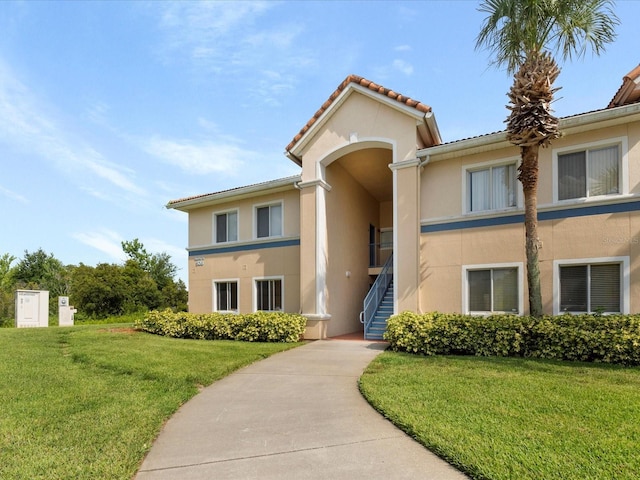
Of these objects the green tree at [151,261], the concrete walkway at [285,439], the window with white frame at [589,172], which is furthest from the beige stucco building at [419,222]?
the green tree at [151,261]

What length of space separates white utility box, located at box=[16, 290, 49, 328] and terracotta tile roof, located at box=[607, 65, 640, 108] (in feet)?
88.1

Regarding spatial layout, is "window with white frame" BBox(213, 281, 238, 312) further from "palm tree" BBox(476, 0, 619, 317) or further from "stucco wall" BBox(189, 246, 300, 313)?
"palm tree" BBox(476, 0, 619, 317)

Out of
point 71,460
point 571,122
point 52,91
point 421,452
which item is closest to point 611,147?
point 571,122

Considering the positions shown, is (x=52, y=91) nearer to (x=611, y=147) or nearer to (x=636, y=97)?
(x=611, y=147)

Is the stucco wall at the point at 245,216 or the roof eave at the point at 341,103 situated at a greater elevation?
the roof eave at the point at 341,103

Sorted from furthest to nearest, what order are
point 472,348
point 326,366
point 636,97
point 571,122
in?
point 636,97
point 571,122
point 472,348
point 326,366

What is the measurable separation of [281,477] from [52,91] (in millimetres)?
11588

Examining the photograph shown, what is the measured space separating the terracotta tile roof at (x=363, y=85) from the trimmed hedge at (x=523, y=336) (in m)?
6.23

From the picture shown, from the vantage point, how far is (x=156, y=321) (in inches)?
601

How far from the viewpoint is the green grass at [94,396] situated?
13.5 feet

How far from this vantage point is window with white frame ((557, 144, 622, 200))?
34.4 feet

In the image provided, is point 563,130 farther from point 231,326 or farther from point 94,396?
point 94,396

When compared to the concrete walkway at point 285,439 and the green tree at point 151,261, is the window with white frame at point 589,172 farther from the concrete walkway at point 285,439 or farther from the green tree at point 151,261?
the green tree at point 151,261

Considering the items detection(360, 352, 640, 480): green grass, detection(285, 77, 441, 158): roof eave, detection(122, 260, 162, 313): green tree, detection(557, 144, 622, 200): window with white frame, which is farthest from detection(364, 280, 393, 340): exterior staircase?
detection(122, 260, 162, 313): green tree
